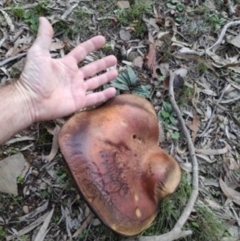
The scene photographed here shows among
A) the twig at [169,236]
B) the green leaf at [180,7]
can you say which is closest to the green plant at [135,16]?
the green leaf at [180,7]

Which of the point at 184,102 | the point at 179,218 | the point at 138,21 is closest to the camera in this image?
the point at 179,218

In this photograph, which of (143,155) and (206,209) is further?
(206,209)

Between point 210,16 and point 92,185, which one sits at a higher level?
point 92,185

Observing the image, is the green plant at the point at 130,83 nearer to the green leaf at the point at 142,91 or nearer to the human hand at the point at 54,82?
the green leaf at the point at 142,91

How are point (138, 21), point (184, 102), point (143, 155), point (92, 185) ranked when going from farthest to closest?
point (138, 21) → point (184, 102) → point (143, 155) → point (92, 185)

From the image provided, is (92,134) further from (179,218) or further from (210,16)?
(210,16)

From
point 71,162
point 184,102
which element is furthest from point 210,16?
point 71,162

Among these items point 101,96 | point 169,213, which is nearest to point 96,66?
point 101,96

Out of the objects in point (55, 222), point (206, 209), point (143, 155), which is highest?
point (143, 155)
